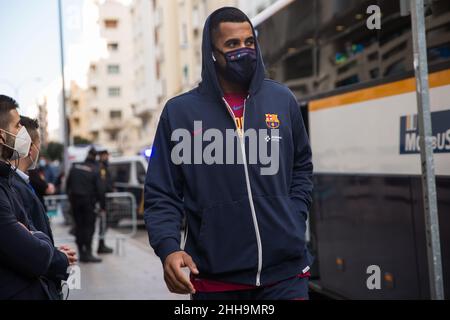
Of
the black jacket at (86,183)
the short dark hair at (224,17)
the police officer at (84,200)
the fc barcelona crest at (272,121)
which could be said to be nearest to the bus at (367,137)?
the short dark hair at (224,17)

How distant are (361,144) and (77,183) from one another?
7193 mm

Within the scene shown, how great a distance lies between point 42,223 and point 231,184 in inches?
40.2

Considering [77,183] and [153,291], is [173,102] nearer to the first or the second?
[153,291]

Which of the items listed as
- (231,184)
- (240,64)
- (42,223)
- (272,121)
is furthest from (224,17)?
(42,223)

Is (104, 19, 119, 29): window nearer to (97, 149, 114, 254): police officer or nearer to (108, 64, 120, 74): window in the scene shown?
(108, 64, 120, 74): window

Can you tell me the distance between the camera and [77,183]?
12.0 m

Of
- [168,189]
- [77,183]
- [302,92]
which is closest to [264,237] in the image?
[168,189]

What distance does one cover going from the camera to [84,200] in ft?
39.2

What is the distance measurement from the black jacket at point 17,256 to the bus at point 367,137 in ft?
8.80

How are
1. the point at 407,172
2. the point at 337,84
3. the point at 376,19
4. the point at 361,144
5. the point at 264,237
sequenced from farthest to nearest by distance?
1. the point at 337,84
2. the point at 361,144
3. the point at 376,19
4. the point at 407,172
5. the point at 264,237

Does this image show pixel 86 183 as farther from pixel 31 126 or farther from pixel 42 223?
pixel 42 223

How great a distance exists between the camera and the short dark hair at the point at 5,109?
3186 mm

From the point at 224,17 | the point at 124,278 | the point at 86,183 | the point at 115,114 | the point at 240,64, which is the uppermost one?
the point at 115,114

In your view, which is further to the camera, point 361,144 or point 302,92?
point 302,92
